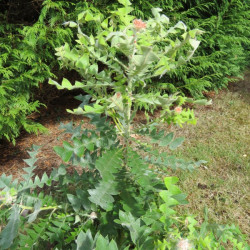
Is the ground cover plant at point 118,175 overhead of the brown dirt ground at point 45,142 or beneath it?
overhead

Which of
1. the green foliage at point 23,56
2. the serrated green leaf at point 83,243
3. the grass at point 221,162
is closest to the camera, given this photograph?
the serrated green leaf at point 83,243

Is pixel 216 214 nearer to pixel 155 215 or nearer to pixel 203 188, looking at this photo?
pixel 203 188

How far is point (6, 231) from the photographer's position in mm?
1008

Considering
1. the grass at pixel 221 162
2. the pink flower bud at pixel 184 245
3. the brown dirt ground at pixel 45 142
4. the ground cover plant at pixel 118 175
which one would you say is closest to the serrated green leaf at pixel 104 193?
the ground cover plant at pixel 118 175

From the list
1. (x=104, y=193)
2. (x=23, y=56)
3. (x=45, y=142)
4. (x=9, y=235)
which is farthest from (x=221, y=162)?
(x=23, y=56)

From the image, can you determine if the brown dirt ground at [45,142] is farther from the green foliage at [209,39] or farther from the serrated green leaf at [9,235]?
the serrated green leaf at [9,235]

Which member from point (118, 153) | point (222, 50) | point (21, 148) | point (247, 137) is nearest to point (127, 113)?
point (118, 153)

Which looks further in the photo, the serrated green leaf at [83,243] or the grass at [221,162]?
the grass at [221,162]

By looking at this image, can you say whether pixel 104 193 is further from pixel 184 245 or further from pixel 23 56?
pixel 23 56

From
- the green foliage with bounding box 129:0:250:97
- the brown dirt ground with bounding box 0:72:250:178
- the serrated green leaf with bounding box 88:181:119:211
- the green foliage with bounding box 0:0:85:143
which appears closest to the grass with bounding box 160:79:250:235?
the brown dirt ground with bounding box 0:72:250:178

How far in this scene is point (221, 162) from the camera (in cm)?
281

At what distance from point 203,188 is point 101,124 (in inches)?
60.8

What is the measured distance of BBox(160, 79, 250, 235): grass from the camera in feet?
7.20

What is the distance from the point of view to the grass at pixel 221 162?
2193 mm
